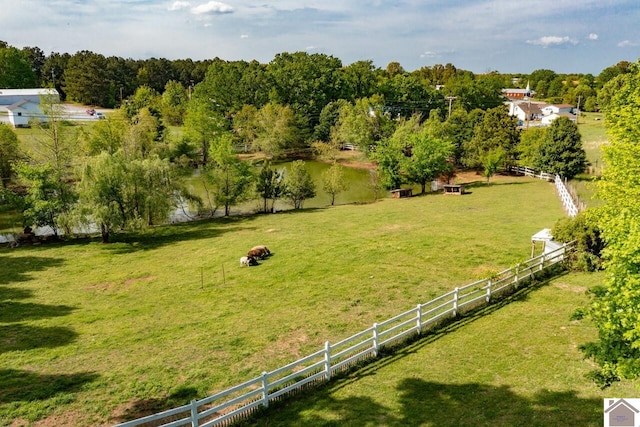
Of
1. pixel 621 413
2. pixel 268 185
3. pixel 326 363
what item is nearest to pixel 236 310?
pixel 326 363

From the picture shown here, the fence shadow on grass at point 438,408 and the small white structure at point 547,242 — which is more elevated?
the small white structure at point 547,242

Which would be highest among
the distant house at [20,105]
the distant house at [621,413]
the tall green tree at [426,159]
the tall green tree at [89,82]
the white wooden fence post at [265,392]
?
the tall green tree at [89,82]

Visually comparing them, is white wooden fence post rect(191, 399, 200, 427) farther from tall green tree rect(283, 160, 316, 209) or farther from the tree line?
→ tall green tree rect(283, 160, 316, 209)

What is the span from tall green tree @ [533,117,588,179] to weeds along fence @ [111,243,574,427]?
24.7m

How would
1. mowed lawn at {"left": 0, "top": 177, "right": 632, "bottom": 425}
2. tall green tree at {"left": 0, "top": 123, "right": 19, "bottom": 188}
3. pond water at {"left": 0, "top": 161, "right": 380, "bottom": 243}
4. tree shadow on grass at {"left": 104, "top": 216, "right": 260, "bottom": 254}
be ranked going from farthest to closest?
tall green tree at {"left": 0, "top": 123, "right": 19, "bottom": 188}, pond water at {"left": 0, "top": 161, "right": 380, "bottom": 243}, tree shadow on grass at {"left": 104, "top": 216, "right": 260, "bottom": 254}, mowed lawn at {"left": 0, "top": 177, "right": 632, "bottom": 425}

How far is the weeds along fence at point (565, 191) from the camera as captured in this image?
2601cm

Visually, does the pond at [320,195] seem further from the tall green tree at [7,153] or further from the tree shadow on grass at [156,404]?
the tree shadow on grass at [156,404]

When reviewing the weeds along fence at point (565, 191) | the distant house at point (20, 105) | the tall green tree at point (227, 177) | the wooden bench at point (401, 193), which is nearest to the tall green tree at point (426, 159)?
the wooden bench at point (401, 193)

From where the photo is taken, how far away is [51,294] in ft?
61.9

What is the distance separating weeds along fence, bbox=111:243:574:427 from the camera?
30.4 feet

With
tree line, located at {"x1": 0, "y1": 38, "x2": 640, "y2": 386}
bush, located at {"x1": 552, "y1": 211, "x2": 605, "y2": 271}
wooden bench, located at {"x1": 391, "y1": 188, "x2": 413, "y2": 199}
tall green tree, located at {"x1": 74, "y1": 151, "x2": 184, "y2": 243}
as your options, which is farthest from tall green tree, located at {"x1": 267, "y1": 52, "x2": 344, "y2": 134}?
bush, located at {"x1": 552, "y1": 211, "x2": 605, "y2": 271}

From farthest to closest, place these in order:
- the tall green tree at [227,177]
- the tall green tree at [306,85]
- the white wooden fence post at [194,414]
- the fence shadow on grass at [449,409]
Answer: the tall green tree at [306,85]
the tall green tree at [227,177]
the fence shadow on grass at [449,409]
the white wooden fence post at [194,414]

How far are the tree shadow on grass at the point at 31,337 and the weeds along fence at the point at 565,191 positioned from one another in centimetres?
2549

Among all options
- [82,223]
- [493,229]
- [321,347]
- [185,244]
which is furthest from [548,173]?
[82,223]
